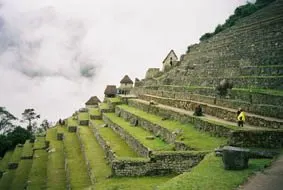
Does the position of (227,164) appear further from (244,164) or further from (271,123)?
(271,123)

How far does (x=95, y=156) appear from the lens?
2367 cm

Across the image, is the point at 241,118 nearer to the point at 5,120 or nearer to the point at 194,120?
the point at 194,120

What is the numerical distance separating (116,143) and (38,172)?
8118mm

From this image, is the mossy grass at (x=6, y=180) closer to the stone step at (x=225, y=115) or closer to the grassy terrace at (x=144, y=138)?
the grassy terrace at (x=144, y=138)

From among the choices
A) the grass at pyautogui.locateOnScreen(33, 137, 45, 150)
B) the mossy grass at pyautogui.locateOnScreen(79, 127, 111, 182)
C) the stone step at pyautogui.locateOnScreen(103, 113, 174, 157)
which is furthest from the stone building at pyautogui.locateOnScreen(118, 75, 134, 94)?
the stone step at pyautogui.locateOnScreen(103, 113, 174, 157)

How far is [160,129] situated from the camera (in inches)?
846

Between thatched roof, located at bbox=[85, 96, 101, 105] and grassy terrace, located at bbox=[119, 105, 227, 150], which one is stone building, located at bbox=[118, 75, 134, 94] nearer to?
thatched roof, located at bbox=[85, 96, 101, 105]

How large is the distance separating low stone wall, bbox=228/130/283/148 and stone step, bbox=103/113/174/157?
14.7ft

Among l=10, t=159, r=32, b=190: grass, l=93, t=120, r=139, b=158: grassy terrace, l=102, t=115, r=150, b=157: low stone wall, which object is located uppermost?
l=102, t=115, r=150, b=157: low stone wall

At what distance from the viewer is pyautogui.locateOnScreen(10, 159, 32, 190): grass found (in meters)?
28.7

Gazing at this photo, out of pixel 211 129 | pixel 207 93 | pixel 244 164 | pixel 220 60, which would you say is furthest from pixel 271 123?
pixel 220 60

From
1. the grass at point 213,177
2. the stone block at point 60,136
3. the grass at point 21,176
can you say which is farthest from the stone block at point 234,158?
the stone block at point 60,136

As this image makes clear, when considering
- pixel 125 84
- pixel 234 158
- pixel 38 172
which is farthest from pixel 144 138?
pixel 125 84

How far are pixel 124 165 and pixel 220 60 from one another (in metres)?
17.5
